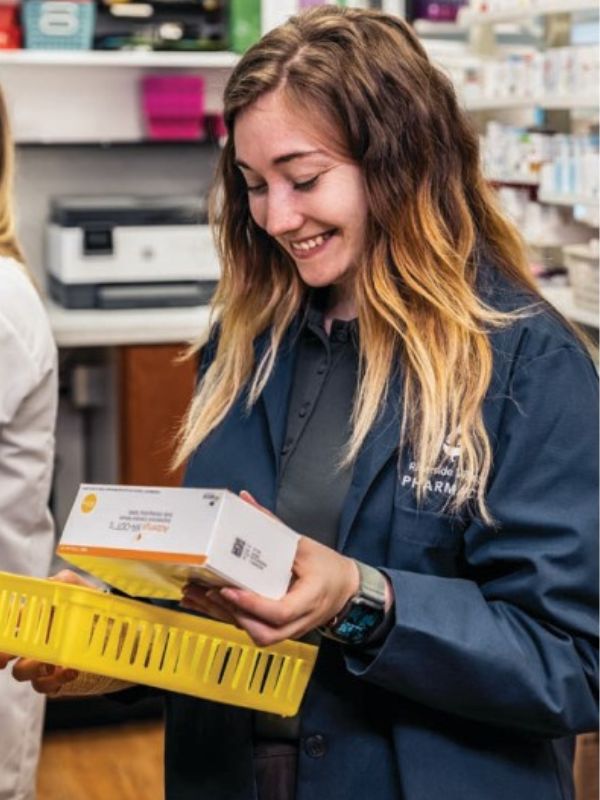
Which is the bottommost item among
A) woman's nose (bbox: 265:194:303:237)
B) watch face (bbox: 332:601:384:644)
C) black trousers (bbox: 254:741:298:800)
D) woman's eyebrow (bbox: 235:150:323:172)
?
black trousers (bbox: 254:741:298:800)

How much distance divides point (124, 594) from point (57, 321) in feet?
7.78

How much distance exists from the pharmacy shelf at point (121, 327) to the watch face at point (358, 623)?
2417 millimetres

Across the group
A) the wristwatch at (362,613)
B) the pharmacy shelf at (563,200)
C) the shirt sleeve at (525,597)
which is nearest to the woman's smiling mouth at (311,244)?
the shirt sleeve at (525,597)

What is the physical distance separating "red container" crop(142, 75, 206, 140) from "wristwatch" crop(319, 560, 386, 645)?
10.8 feet

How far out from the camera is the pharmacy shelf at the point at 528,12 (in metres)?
2.99

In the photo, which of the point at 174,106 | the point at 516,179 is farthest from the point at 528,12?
the point at 174,106

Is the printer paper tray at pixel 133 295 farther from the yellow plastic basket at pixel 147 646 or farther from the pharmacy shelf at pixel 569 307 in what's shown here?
the yellow plastic basket at pixel 147 646

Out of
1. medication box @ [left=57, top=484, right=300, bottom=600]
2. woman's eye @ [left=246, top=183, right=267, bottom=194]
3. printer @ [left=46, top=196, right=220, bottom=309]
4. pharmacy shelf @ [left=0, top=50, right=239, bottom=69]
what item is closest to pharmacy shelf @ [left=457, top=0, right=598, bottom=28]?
pharmacy shelf @ [left=0, top=50, right=239, bottom=69]

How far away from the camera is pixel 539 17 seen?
345 cm

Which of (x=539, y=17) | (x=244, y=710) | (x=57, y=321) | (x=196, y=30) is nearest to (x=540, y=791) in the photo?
(x=244, y=710)

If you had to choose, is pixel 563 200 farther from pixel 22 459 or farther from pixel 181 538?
pixel 181 538

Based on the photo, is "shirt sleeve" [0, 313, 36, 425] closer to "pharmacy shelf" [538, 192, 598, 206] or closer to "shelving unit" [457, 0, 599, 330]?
"shelving unit" [457, 0, 599, 330]

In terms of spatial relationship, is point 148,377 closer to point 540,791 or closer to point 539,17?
point 539,17

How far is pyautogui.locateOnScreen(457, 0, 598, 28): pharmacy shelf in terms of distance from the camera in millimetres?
2994
